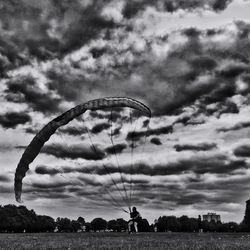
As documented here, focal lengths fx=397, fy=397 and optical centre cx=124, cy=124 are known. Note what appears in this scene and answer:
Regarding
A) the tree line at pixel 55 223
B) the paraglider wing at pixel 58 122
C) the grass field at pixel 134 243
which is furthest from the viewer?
the tree line at pixel 55 223

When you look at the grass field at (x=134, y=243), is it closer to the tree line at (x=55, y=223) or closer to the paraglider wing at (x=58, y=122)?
the paraglider wing at (x=58, y=122)

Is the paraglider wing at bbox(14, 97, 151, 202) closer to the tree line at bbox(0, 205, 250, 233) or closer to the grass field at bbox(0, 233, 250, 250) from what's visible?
the grass field at bbox(0, 233, 250, 250)

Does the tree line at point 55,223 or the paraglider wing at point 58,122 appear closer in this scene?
the paraglider wing at point 58,122

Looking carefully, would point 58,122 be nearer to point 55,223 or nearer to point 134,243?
point 134,243

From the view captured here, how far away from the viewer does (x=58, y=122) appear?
22.5 metres

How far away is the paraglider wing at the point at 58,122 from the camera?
856 inches

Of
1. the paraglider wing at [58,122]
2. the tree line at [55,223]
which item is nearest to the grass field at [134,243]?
the paraglider wing at [58,122]

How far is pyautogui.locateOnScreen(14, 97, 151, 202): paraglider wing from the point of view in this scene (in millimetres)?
21750

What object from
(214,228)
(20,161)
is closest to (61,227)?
(214,228)

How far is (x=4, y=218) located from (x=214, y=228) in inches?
3635

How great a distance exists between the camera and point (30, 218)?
613ft

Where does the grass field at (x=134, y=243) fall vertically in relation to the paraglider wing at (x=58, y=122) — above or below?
below

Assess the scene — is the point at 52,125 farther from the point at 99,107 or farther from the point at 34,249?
the point at 34,249

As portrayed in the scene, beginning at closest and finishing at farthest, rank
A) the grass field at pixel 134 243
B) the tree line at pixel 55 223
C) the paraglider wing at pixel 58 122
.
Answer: the grass field at pixel 134 243 → the paraglider wing at pixel 58 122 → the tree line at pixel 55 223
